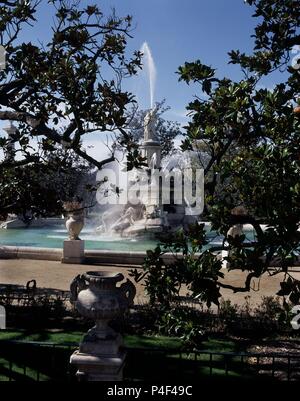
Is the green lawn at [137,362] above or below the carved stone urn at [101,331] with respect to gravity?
below

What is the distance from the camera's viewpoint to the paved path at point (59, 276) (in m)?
11.4

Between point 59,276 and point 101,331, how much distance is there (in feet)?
25.1

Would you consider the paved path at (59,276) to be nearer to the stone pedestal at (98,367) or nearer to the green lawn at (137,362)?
the green lawn at (137,362)

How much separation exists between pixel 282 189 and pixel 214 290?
108 cm

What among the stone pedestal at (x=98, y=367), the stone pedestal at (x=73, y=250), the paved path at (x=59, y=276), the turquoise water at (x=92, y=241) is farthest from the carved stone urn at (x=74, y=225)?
the stone pedestal at (x=98, y=367)

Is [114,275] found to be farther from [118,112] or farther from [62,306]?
[62,306]

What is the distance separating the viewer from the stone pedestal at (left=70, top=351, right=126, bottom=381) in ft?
18.3

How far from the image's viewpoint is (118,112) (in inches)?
228

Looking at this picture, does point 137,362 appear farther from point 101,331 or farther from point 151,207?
point 151,207

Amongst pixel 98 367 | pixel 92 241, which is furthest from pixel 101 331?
pixel 92 241

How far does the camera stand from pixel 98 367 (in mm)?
5617

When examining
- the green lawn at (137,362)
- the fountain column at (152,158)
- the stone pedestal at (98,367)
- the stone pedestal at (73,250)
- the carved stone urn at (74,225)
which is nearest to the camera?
the stone pedestal at (98,367)
